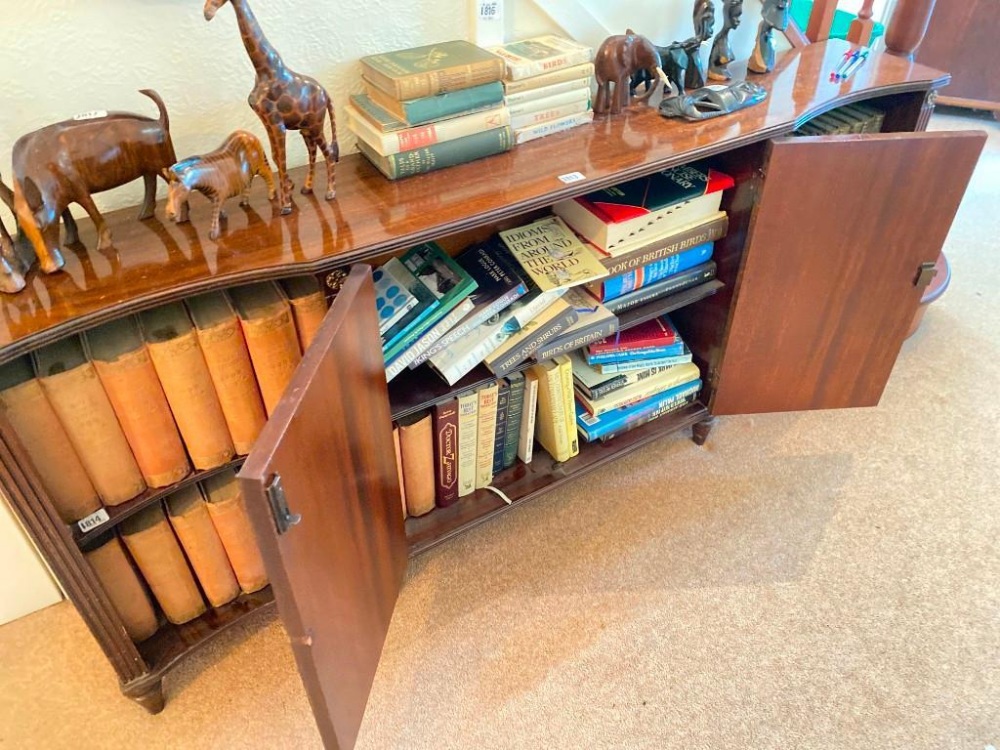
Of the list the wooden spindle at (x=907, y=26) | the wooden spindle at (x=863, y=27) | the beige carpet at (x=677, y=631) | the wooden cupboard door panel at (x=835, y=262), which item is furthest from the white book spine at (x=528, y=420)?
the wooden spindle at (x=863, y=27)

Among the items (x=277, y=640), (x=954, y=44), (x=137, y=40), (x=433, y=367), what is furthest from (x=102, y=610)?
(x=954, y=44)

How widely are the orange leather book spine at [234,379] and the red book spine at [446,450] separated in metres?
0.32

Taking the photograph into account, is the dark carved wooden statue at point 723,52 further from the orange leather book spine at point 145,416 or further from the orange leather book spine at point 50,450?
the orange leather book spine at point 50,450

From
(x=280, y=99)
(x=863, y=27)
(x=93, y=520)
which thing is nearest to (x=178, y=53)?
(x=280, y=99)

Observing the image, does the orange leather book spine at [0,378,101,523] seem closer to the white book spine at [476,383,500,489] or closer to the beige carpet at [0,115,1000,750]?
the beige carpet at [0,115,1000,750]

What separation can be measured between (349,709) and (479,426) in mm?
560

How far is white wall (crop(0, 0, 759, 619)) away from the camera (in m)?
0.97

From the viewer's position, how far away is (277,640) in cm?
134

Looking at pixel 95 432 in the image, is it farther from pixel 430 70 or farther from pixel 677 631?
pixel 677 631

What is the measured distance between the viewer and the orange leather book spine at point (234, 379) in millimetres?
996

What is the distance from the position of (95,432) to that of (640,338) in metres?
1.02

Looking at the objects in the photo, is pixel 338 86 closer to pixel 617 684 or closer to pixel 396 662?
pixel 396 662

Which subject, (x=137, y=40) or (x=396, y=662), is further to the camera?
(x=396, y=662)

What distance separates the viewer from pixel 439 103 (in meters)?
1.10
